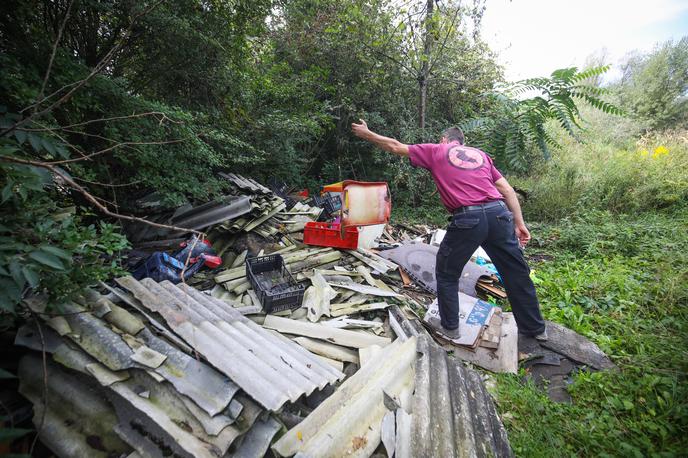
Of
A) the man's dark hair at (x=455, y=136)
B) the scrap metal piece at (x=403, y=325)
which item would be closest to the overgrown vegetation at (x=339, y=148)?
the scrap metal piece at (x=403, y=325)

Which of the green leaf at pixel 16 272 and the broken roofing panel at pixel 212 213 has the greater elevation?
the green leaf at pixel 16 272

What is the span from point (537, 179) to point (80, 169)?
379 inches

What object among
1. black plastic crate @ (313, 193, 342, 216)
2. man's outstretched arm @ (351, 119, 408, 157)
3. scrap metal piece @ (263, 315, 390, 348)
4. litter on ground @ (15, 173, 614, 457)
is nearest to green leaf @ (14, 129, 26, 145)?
litter on ground @ (15, 173, 614, 457)

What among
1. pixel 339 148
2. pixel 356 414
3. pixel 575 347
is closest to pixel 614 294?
pixel 575 347

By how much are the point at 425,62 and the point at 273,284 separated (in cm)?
629

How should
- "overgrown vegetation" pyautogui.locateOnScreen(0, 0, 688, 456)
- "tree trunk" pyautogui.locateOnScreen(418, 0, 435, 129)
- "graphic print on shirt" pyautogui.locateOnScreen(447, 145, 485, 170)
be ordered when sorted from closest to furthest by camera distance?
"overgrown vegetation" pyautogui.locateOnScreen(0, 0, 688, 456), "graphic print on shirt" pyautogui.locateOnScreen(447, 145, 485, 170), "tree trunk" pyautogui.locateOnScreen(418, 0, 435, 129)

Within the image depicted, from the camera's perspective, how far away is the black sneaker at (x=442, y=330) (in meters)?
3.15

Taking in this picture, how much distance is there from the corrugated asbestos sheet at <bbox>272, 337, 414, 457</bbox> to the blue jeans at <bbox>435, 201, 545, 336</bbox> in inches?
38.3

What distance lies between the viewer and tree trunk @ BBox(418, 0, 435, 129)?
6398 millimetres

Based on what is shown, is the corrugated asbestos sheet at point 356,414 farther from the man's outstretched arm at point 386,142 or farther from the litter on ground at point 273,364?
the man's outstretched arm at point 386,142

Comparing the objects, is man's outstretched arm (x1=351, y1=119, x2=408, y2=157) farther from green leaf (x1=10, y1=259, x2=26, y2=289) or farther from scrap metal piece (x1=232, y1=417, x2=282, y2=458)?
green leaf (x1=10, y1=259, x2=26, y2=289)

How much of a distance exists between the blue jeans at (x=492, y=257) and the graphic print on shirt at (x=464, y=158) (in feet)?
1.46

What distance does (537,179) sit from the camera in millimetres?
8297

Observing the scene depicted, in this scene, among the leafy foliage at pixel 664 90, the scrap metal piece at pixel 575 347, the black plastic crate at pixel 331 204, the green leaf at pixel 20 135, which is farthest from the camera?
the leafy foliage at pixel 664 90
